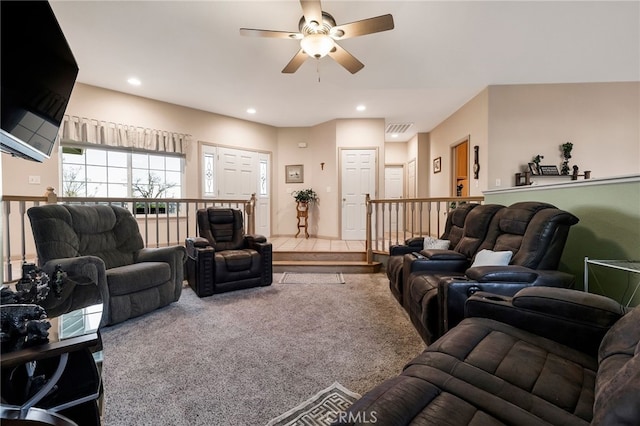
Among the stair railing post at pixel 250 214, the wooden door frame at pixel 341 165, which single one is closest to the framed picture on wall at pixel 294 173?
the wooden door frame at pixel 341 165

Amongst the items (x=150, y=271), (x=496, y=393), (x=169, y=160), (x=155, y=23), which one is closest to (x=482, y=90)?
(x=155, y=23)

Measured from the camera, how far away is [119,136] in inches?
188

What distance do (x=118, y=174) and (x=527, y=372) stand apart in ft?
19.6

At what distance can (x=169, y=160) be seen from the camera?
5.50 metres

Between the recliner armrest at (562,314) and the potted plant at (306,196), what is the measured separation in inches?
211

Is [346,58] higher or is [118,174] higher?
[346,58]

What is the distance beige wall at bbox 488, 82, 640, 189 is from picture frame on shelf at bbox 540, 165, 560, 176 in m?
0.12

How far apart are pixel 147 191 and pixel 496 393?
5.80m

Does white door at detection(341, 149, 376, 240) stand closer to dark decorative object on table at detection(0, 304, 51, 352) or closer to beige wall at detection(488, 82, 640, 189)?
beige wall at detection(488, 82, 640, 189)

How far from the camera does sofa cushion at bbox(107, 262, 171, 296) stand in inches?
100

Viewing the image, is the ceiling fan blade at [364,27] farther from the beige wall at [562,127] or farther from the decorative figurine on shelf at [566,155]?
the decorative figurine on shelf at [566,155]

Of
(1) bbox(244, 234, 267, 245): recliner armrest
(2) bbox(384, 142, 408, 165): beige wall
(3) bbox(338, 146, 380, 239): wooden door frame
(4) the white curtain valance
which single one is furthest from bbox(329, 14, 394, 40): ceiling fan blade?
(2) bbox(384, 142, 408, 165): beige wall

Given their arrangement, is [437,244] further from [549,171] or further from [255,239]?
[549,171]

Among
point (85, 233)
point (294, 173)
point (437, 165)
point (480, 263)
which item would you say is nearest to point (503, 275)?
point (480, 263)
